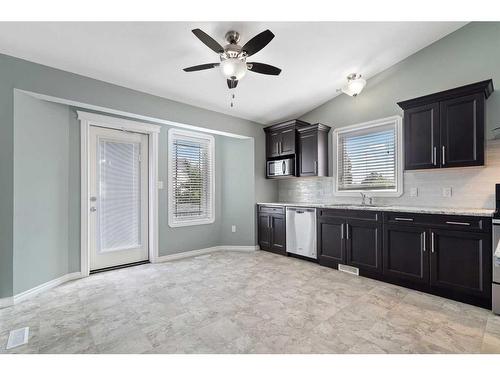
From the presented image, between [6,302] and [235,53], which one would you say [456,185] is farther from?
[6,302]

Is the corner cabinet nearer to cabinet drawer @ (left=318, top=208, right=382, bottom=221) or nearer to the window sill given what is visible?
cabinet drawer @ (left=318, top=208, right=382, bottom=221)

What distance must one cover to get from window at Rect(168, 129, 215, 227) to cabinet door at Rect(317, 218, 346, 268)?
84.2 inches

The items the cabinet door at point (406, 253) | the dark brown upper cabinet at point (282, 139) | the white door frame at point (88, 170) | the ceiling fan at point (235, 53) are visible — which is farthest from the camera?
the dark brown upper cabinet at point (282, 139)

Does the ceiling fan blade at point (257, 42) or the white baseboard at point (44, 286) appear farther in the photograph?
the white baseboard at point (44, 286)

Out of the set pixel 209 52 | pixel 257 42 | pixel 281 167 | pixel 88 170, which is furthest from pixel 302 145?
pixel 88 170

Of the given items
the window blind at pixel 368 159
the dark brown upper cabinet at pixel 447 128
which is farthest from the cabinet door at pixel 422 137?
the window blind at pixel 368 159

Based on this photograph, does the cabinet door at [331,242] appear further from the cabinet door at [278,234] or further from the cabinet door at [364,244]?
the cabinet door at [278,234]

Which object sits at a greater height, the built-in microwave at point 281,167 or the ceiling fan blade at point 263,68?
the ceiling fan blade at point 263,68

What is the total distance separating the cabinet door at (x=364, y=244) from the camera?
3062 millimetres

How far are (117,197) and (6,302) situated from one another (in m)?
1.66

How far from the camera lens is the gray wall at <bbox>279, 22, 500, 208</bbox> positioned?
9.07 ft

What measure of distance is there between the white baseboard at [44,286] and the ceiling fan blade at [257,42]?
3505 millimetres

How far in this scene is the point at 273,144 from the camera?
473cm
